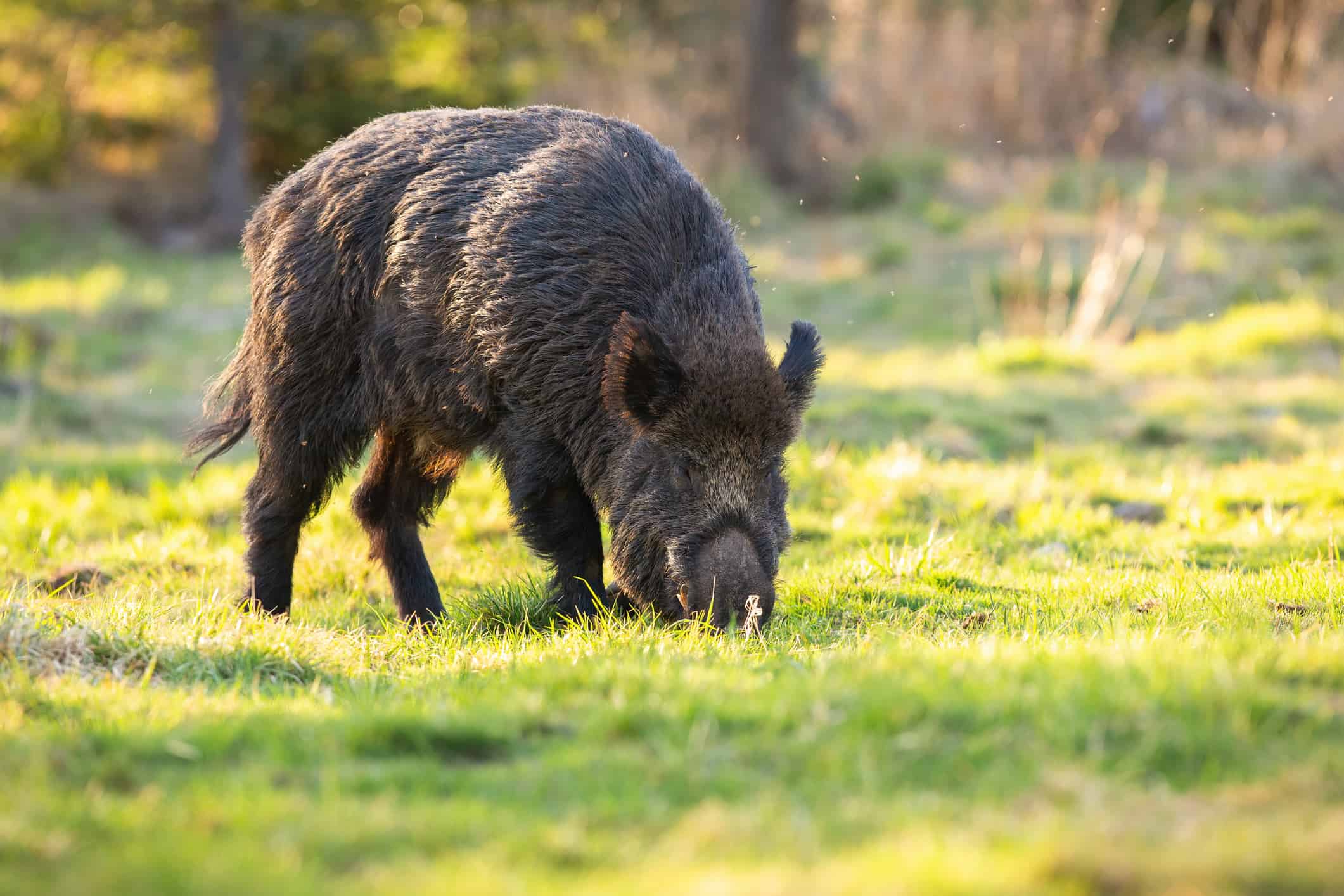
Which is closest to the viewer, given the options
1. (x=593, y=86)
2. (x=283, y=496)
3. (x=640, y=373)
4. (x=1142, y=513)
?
(x=640, y=373)

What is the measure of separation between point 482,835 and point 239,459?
803 centimetres

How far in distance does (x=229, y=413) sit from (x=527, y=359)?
1.93m

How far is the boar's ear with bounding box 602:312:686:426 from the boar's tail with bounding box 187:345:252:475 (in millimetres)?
2164

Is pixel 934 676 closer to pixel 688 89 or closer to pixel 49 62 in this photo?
pixel 49 62

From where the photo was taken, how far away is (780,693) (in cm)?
370

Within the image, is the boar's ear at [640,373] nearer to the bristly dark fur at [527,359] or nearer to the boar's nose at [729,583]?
the bristly dark fur at [527,359]

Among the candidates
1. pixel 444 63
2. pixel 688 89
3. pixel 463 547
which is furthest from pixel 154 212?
pixel 463 547

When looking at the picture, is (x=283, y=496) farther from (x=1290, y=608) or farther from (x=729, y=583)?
(x=1290, y=608)

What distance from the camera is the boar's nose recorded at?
4895 mm

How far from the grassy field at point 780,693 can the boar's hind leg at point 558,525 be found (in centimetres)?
20

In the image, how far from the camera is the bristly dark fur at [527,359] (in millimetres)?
5211

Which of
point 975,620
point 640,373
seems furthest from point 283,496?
point 975,620

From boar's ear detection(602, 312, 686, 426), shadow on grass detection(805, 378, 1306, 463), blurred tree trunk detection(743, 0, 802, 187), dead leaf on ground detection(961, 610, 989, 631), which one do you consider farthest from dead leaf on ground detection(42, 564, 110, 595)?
blurred tree trunk detection(743, 0, 802, 187)

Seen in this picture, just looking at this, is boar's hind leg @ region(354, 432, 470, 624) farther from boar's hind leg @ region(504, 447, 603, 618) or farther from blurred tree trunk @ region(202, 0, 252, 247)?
blurred tree trunk @ region(202, 0, 252, 247)
